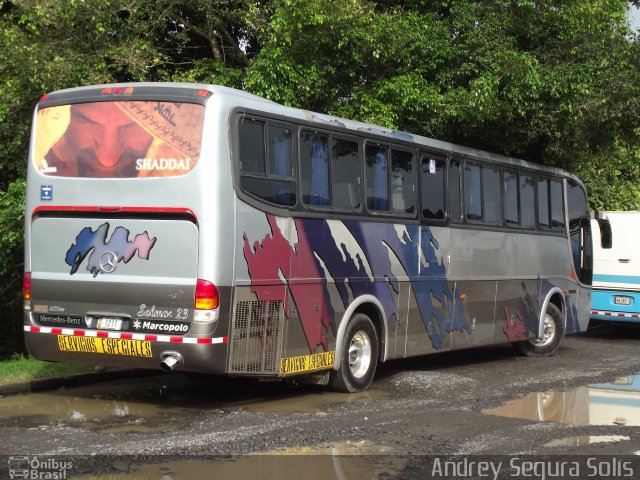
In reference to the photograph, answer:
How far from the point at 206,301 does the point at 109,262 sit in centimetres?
114

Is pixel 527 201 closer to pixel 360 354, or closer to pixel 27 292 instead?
pixel 360 354

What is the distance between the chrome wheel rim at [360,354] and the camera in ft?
36.2

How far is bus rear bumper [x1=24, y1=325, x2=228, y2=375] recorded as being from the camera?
877 centimetres

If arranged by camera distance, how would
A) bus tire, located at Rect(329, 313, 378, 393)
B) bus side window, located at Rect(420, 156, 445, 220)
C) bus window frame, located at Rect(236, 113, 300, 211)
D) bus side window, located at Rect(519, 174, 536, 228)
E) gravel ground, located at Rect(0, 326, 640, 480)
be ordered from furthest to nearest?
bus side window, located at Rect(519, 174, 536, 228) < bus side window, located at Rect(420, 156, 445, 220) < bus tire, located at Rect(329, 313, 378, 393) < bus window frame, located at Rect(236, 113, 300, 211) < gravel ground, located at Rect(0, 326, 640, 480)

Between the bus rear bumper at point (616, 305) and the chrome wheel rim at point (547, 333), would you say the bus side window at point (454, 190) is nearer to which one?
the chrome wheel rim at point (547, 333)

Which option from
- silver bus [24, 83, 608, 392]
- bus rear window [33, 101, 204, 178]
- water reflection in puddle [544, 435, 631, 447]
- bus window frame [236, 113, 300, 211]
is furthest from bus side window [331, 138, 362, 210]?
water reflection in puddle [544, 435, 631, 447]

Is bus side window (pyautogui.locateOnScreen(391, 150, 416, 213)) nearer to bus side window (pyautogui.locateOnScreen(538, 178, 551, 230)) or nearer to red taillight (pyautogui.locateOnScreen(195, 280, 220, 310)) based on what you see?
red taillight (pyautogui.locateOnScreen(195, 280, 220, 310))

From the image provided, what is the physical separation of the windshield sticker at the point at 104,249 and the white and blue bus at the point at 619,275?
A: 42.7 ft

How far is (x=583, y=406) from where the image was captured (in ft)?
34.2

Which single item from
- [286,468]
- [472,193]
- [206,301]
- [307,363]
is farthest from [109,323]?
[472,193]

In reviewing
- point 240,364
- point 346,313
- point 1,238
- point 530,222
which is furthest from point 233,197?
point 530,222

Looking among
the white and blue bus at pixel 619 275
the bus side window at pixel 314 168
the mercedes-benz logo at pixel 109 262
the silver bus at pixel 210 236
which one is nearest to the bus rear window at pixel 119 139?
the silver bus at pixel 210 236

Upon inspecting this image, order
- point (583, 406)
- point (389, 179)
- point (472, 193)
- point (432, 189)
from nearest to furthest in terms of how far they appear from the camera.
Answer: point (583, 406), point (389, 179), point (432, 189), point (472, 193)

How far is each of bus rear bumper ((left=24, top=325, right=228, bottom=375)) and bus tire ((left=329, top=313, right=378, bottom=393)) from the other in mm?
2180
